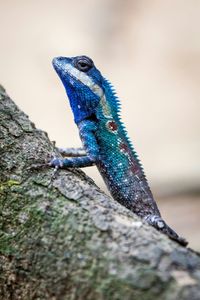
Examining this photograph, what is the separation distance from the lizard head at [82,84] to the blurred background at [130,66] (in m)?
6.93

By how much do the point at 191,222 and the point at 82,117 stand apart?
6.30 metres

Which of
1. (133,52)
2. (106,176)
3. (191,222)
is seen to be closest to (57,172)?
(106,176)

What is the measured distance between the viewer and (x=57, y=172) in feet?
9.87

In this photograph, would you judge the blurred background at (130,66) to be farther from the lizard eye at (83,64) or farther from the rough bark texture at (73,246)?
the rough bark texture at (73,246)

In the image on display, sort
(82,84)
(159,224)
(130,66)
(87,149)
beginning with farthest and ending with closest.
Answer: (130,66), (82,84), (87,149), (159,224)

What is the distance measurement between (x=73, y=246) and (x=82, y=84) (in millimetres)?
2566

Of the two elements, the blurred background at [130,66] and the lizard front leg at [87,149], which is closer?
the lizard front leg at [87,149]

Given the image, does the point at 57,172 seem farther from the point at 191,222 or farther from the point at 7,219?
the point at 191,222

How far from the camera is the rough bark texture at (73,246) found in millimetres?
2111

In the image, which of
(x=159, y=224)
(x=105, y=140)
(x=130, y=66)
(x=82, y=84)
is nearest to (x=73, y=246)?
(x=159, y=224)

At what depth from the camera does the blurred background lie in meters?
11.9

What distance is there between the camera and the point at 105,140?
4.59 meters

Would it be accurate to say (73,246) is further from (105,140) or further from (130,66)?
(130,66)

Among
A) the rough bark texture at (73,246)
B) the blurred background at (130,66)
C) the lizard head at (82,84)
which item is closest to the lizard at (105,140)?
the lizard head at (82,84)
